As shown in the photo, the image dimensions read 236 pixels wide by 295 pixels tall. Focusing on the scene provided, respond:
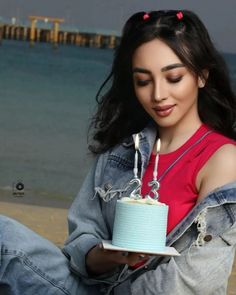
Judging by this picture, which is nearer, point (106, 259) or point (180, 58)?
point (106, 259)

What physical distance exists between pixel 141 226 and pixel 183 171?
1.44 feet

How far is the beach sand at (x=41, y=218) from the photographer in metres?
7.16

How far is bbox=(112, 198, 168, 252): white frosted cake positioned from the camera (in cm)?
328

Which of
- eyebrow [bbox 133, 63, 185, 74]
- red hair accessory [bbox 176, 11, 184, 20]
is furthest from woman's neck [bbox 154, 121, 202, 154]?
red hair accessory [bbox 176, 11, 184, 20]

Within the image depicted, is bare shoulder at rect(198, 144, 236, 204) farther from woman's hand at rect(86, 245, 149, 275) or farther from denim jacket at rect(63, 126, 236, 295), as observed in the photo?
woman's hand at rect(86, 245, 149, 275)

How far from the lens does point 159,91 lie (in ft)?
12.1

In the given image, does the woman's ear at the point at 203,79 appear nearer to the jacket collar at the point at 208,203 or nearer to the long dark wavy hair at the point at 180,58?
the long dark wavy hair at the point at 180,58

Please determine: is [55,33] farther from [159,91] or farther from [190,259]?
[190,259]

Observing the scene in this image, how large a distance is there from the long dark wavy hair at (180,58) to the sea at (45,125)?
166 millimetres

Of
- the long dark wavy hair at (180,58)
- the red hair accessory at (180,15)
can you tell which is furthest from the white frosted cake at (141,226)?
the red hair accessory at (180,15)

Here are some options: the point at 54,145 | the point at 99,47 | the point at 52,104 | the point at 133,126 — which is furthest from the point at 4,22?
the point at 133,126

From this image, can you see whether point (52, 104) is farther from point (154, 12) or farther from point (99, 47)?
point (99, 47)

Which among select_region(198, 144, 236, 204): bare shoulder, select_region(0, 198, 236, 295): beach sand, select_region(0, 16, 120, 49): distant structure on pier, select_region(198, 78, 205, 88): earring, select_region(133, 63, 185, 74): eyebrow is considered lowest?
select_region(0, 16, 120, 49): distant structure on pier

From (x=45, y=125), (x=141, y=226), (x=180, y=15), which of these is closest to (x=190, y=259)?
(x=141, y=226)
